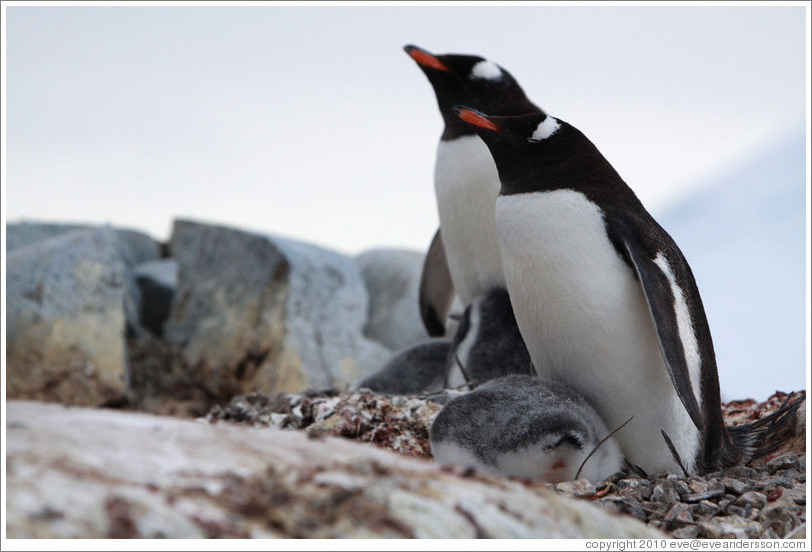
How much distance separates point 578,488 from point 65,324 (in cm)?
498

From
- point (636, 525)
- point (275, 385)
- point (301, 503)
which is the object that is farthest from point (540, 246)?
point (275, 385)

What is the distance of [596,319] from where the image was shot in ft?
7.73

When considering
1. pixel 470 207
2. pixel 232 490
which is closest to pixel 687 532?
pixel 232 490

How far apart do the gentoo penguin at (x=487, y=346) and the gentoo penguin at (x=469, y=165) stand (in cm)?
9

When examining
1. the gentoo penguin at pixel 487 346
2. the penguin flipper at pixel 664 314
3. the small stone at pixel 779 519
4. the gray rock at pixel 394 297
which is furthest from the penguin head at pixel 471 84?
the gray rock at pixel 394 297

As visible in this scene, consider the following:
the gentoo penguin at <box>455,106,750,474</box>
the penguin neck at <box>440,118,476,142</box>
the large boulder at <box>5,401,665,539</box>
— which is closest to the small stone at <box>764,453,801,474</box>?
the gentoo penguin at <box>455,106,750,474</box>

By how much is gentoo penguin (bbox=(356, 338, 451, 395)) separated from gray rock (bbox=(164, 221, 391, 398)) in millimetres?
2626

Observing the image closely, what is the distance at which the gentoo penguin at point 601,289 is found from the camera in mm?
2338

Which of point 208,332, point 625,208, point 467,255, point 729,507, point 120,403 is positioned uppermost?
point 625,208

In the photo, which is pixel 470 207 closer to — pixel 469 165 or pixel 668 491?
pixel 469 165

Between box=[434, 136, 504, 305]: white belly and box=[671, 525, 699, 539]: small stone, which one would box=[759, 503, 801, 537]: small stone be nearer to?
box=[671, 525, 699, 539]: small stone

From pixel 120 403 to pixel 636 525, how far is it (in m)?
5.29

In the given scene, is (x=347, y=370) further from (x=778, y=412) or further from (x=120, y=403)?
(x=778, y=412)

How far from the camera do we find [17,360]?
6082mm
